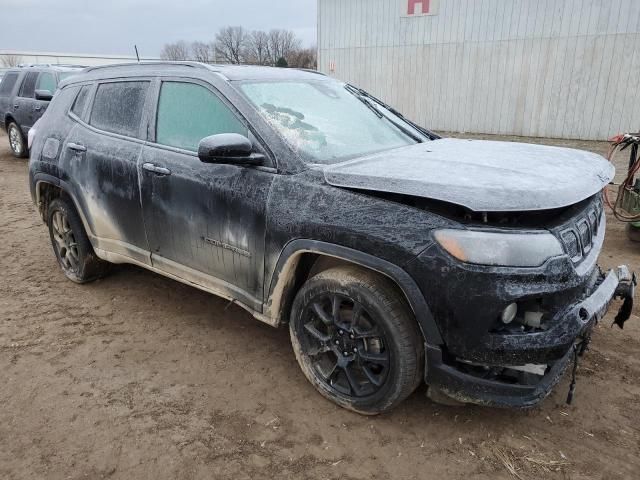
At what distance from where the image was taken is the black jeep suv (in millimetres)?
2223

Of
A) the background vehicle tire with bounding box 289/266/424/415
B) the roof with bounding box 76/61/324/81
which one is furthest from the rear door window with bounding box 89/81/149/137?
the background vehicle tire with bounding box 289/266/424/415

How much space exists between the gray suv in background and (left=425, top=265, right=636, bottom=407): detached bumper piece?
33.8 feet

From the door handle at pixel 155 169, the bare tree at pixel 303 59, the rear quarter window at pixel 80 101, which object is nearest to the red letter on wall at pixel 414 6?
the rear quarter window at pixel 80 101

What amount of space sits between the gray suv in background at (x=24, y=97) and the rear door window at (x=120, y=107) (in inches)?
285

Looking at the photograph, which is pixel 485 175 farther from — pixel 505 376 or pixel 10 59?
pixel 10 59

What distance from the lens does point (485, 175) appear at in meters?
2.37

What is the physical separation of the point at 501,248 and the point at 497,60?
1407cm

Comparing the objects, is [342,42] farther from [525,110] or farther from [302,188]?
[302,188]

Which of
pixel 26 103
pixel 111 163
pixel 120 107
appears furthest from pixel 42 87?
pixel 111 163

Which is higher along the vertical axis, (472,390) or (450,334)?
(450,334)

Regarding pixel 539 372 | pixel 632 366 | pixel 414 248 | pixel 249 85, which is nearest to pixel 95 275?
pixel 249 85

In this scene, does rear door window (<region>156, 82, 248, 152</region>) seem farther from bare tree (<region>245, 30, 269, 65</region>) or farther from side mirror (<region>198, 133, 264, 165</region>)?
bare tree (<region>245, 30, 269, 65</region>)

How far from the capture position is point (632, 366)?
3.16 m

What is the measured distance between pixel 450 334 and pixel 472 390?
0.99ft
